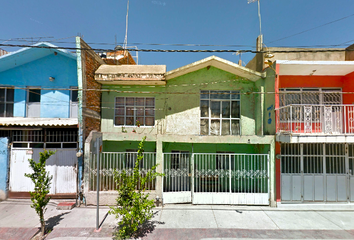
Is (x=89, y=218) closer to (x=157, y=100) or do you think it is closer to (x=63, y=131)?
(x=63, y=131)

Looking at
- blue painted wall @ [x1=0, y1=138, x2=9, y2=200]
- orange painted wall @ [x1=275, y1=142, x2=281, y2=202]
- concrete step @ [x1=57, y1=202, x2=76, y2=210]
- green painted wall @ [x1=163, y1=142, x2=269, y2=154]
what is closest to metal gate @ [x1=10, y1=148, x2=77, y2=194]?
blue painted wall @ [x1=0, y1=138, x2=9, y2=200]

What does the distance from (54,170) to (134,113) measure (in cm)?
413

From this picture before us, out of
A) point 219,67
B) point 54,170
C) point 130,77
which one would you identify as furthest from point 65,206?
point 219,67

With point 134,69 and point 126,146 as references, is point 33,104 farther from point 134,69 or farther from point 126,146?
point 134,69

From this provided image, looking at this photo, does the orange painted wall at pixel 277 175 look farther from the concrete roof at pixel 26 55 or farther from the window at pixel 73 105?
the concrete roof at pixel 26 55

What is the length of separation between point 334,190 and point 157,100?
861cm

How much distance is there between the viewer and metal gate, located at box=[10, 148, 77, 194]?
689cm

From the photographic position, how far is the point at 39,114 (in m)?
7.82

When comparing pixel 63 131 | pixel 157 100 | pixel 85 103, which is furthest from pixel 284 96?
pixel 63 131

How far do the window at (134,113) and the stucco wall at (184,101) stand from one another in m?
0.23

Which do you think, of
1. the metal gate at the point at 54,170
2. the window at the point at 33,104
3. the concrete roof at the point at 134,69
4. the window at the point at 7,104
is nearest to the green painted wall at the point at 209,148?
the concrete roof at the point at 134,69

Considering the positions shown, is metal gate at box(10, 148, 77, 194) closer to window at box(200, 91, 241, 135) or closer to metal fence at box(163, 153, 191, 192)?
metal fence at box(163, 153, 191, 192)

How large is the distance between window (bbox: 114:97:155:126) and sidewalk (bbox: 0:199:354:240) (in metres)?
3.84

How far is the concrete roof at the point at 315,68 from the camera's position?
6.75 meters
